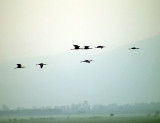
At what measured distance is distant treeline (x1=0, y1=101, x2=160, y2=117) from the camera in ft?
7.80

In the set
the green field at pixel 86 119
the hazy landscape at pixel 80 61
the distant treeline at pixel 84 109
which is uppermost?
the hazy landscape at pixel 80 61

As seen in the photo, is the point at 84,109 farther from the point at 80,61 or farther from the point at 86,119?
the point at 80,61

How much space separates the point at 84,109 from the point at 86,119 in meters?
0.10

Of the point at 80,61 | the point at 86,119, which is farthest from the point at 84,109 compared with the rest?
the point at 80,61

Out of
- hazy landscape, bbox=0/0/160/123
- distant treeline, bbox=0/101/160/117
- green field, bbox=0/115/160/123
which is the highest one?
hazy landscape, bbox=0/0/160/123

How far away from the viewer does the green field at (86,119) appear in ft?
7.80

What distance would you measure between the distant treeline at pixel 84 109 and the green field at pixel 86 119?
4cm

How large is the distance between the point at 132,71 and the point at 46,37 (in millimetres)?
881

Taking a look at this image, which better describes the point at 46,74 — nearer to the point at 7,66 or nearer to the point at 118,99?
the point at 7,66

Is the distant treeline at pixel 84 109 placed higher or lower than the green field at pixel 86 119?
higher

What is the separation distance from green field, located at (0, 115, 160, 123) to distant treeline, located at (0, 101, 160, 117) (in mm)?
42

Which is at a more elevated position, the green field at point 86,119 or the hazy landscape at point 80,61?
the hazy landscape at point 80,61

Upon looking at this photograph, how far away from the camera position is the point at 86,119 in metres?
2.44

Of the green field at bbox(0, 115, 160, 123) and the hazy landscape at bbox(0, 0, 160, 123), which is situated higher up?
the hazy landscape at bbox(0, 0, 160, 123)
